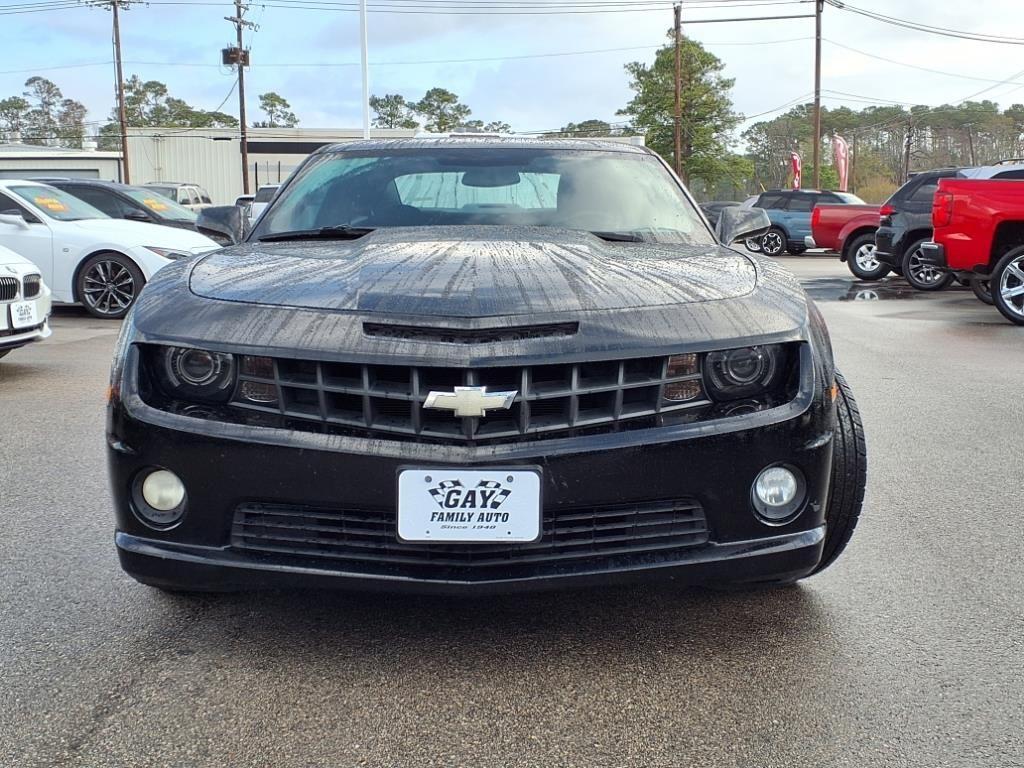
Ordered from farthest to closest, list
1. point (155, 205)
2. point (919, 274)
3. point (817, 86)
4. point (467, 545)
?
point (817, 86) < point (919, 274) < point (155, 205) < point (467, 545)

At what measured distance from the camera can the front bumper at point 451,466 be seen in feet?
7.80

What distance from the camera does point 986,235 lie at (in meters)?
10.6

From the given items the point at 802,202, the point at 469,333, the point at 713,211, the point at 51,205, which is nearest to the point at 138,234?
the point at 51,205

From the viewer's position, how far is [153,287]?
2.84 m

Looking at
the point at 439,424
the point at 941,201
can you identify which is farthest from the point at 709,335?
the point at 941,201

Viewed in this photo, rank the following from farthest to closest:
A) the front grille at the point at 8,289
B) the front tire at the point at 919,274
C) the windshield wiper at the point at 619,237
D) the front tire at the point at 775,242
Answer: the front tire at the point at 775,242, the front tire at the point at 919,274, the front grille at the point at 8,289, the windshield wiper at the point at 619,237

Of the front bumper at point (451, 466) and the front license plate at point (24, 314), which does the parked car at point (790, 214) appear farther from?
the front bumper at point (451, 466)

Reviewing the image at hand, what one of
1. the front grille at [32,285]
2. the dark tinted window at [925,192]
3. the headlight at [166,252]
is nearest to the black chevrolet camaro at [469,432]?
the front grille at [32,285]

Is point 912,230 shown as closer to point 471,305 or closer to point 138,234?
point 138,234

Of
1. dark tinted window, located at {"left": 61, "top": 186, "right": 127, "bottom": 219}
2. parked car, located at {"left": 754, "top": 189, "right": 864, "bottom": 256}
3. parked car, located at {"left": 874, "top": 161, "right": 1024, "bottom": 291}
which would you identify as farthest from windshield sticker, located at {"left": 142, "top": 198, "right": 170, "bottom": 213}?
parked car, located at {"left": 754, "top": 189, "right": 864, "bottom": 256}

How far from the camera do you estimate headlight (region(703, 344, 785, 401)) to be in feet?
8.17

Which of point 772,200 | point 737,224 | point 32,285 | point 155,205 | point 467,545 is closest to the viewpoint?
point 467,545

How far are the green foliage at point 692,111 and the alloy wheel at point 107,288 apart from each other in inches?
2217

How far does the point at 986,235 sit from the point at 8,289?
9.03 meters
